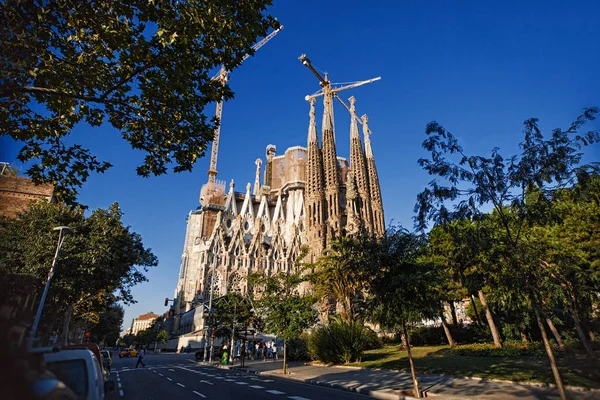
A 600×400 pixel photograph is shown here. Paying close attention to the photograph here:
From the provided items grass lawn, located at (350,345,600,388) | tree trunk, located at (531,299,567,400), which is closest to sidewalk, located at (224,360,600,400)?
grass lawn, located at (350,345,600,388)

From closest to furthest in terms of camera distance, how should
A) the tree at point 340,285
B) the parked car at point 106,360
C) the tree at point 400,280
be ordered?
the tree at point 400,280 < the parked car at point 106,360 < the tree at point 340,285

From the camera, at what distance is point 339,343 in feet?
67.9

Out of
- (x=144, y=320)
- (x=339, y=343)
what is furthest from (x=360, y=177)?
(x=144, y=320)

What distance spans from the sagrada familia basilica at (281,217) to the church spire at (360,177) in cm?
19

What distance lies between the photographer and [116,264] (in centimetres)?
2367

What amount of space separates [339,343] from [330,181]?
42.3 metres

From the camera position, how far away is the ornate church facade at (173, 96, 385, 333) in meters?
58.3

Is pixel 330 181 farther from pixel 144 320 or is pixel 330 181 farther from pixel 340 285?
pixel 144 320

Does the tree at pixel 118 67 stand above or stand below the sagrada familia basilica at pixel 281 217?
below

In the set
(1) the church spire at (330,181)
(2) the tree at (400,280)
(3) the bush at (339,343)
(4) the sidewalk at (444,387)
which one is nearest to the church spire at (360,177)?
(1) the church spire at (330,181)

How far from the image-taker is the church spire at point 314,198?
2174 inches

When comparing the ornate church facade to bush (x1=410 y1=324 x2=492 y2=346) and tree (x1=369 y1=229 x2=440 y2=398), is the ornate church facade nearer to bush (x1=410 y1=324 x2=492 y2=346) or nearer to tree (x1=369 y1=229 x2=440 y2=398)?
bush (x1=410 y1=324 x2=492 y2=346)

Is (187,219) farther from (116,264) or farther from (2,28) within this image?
(2,28)

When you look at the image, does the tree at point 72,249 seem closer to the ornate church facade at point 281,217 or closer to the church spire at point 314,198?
the ornate church facade at point 281,217
